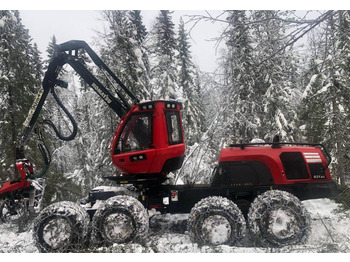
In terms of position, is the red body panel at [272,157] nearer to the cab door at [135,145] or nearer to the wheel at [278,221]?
the wheel at [278,221]

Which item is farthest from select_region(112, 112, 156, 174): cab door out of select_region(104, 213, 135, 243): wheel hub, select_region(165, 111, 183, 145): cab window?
select_region(104, 213, 135, 243): wheel hub

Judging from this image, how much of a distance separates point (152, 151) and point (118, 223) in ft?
4.69

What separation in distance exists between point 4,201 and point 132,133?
299cm

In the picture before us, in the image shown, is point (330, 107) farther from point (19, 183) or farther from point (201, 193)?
Answer: point (19, 183)

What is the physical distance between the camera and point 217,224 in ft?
15.6

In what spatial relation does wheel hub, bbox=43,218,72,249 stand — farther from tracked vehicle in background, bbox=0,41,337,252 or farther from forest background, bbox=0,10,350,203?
forest background, bbox=0,10,350,203

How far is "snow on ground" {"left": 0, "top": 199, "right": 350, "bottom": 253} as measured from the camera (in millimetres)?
4410

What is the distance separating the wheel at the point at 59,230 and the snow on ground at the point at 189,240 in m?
0.47

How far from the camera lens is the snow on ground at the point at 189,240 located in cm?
441

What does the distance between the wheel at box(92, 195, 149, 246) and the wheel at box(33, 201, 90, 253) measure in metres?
0.27

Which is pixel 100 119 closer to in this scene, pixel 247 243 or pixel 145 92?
pixel 145 92

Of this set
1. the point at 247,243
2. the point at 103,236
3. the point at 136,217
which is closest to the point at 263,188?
the point at 247,243

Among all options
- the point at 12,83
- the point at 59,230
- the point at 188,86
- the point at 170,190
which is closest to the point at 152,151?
the point at 170,190

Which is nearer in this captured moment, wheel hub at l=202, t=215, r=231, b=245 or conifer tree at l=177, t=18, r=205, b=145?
wheel hub at l=202, t=215, r=231, b=245
